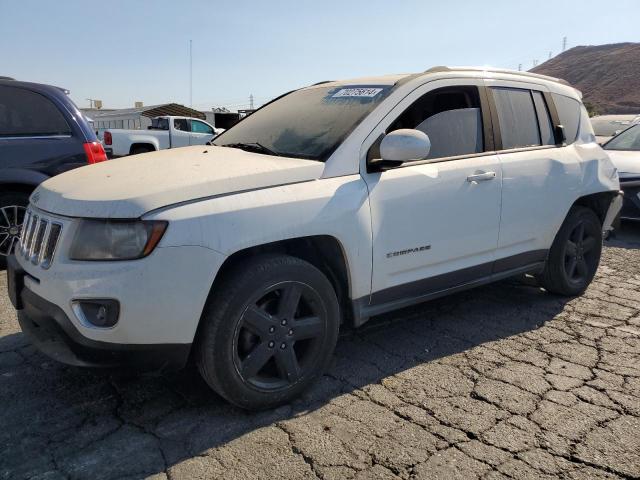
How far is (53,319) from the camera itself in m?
2.50

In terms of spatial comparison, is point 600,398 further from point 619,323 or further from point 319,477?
point 319,477

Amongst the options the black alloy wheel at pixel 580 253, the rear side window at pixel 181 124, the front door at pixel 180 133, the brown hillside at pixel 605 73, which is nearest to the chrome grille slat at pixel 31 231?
the black alloy wheel at pixel 580 253

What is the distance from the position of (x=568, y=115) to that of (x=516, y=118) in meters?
0.76

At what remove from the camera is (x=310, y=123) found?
339 cm

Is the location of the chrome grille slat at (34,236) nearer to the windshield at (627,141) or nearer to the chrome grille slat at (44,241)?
the chrome grille slat at (44,241)

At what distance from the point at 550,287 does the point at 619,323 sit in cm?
58

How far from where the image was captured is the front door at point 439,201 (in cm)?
310

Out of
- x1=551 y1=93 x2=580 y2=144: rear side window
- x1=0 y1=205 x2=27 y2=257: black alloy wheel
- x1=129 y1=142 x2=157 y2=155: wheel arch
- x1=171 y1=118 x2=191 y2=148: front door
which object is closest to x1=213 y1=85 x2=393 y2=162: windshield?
x1=551 y1=93 x2=580 y2=144: rear side window

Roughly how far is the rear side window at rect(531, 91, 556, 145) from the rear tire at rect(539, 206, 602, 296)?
620 millimetres

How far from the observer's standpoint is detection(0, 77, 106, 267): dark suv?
16.7ft

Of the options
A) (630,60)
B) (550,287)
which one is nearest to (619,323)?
(550,287)

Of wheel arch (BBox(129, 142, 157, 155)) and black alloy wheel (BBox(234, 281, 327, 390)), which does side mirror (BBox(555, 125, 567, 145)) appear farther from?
wheel arch (BBox(129, 142, 157, 155))

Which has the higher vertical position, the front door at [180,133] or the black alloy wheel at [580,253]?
the front door at [180,133]

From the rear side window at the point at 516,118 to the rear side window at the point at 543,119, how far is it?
56mm
